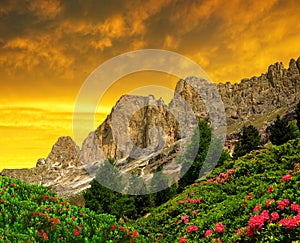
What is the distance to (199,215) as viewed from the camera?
1833 centimetres

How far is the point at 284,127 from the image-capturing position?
5159 centimetres

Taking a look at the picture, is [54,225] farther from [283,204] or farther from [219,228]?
[283,204]

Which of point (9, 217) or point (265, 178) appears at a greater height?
point (265, 178)

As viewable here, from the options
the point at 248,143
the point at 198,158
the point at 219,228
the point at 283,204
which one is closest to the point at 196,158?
the point at 198,158

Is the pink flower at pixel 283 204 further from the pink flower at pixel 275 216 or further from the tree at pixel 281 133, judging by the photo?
the tree at pixel 281 133

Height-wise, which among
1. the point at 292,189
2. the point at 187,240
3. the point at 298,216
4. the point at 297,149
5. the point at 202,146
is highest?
the point at 202,146

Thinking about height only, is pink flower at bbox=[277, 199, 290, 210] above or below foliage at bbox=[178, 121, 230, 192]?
below

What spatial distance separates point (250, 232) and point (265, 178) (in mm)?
7879

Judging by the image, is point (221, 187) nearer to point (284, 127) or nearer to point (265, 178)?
point (265, 178)

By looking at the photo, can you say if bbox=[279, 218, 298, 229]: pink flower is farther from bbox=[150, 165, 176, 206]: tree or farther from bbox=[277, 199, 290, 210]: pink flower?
bbox=[150, 165, 176, 206]: tree

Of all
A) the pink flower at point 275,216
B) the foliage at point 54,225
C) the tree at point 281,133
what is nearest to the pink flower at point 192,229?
the foliage at point 54,225

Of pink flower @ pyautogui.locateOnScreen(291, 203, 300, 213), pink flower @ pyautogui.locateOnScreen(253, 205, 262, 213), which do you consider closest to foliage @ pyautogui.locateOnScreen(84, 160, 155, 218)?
pink flower @ pyautogui.locateOnScreen(253, 205, 262, 213)

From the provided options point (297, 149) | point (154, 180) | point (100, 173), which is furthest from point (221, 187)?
point (154, 180)

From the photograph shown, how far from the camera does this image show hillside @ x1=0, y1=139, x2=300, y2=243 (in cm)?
1147
